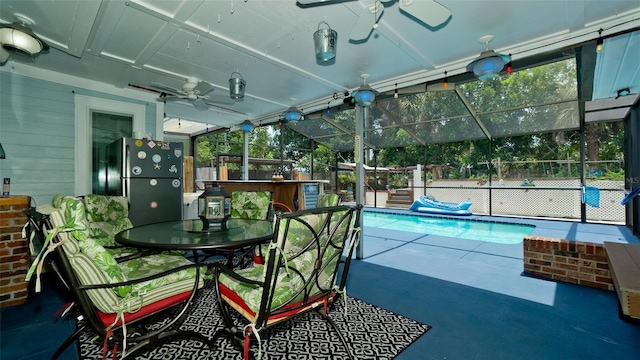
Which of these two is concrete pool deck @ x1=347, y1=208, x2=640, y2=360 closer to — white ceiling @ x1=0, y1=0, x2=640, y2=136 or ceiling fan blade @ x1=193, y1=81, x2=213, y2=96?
white ceiling @ x1=0, y1=0, x2=640, y2=136

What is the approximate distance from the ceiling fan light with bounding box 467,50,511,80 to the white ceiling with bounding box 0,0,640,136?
0.32 metres

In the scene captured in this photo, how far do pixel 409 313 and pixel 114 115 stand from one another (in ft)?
17.6

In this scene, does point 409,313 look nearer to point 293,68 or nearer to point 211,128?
point 293,68

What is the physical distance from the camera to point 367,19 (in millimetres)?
2055

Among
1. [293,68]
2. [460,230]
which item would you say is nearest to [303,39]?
[293,68]

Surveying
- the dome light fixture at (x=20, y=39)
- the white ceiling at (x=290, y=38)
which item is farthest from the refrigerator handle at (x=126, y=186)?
the dome light fixture at (x=20, y=39)

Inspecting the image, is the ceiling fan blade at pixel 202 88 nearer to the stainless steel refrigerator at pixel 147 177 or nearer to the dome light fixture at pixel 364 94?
the stainless steel refrigerator at pixel 147 177

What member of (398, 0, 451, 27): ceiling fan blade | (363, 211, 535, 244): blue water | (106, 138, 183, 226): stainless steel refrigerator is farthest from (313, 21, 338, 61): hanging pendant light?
(363, 211, 535, 244): blue water

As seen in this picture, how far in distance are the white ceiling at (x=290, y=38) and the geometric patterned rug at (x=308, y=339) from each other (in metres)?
2.28

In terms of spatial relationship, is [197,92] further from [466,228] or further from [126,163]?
[466,228]

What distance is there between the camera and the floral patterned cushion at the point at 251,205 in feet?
11.6

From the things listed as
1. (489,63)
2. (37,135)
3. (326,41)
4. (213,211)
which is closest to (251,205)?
(213,211)

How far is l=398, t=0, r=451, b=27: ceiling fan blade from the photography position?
5.97 ft

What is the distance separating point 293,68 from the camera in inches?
149
